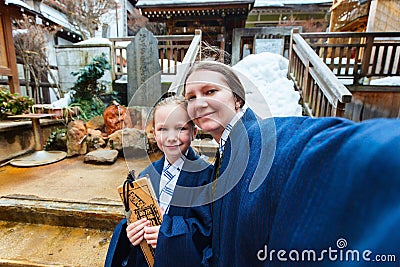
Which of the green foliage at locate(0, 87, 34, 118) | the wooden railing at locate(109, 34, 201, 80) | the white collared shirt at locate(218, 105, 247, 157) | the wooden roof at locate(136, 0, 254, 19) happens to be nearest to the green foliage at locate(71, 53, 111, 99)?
the wooden railing at locate(109, 34, 201, 80)

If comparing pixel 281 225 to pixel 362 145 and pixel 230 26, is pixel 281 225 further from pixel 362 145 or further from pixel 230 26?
pixel 230 26

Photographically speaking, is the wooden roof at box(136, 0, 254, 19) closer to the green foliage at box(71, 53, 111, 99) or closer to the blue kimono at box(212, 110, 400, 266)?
the green foliage at box(71, 53, 111, 99)

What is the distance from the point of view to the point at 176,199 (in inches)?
35.3

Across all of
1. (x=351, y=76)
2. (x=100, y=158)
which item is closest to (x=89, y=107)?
(x=100, y=158)

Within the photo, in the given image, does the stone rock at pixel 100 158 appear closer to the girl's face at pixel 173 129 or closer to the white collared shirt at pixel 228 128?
the girl's face at pixel 173 129

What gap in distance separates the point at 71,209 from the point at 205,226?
174 cm

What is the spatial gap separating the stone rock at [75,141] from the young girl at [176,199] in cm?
354

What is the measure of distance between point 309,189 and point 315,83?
12.4ft

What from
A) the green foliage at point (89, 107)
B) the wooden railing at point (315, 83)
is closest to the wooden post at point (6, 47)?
the green foliage at point (89, 107)

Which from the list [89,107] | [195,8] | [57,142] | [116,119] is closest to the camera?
[57,142]

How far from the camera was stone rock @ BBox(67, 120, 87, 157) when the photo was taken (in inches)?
152

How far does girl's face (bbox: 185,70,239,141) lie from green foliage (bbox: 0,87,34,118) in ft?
14.6

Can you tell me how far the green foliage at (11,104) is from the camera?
362 centimetres

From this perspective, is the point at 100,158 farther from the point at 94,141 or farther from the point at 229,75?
the point at 229,75
